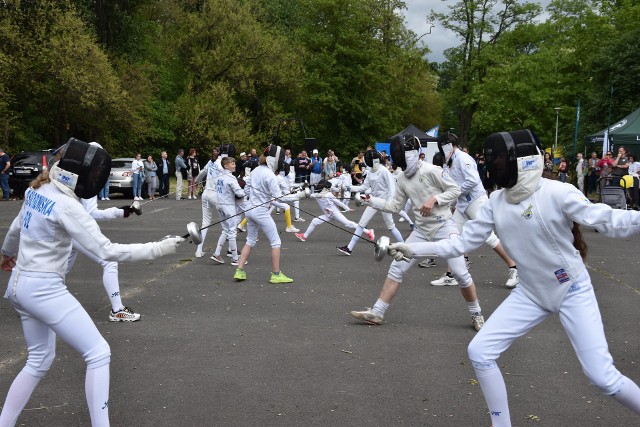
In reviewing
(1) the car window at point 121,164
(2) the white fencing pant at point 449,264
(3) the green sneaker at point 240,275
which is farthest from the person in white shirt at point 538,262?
(1) the car window at point 121,164

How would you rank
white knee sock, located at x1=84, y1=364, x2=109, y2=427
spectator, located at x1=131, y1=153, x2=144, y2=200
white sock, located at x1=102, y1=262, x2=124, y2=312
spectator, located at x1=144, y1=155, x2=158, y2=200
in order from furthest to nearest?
spectator, located at x1=144, y1=155, x2=158, y2=200 < spectator, located at x1=131, y1=153, x2=144, y2=200 < white sock, located at x1=102, y1=262, x2=124, y2=312 < white knee sock, located at x1=84, y1=364, x2=109, y2=427

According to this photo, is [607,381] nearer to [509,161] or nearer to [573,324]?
[573,324]

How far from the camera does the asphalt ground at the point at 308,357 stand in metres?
5.39

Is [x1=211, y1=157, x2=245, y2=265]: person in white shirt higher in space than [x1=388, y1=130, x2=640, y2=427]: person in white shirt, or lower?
lower

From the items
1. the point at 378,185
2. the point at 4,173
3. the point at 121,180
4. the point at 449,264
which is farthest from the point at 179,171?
the point at 449,264

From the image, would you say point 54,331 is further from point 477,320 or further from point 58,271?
point 477,320

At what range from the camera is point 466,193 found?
1073 centimetres

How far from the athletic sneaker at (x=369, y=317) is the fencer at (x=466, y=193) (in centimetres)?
274

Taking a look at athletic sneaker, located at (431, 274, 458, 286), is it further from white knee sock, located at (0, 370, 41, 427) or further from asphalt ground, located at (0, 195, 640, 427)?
white knee sock, located at (0, 370, 41, 427)

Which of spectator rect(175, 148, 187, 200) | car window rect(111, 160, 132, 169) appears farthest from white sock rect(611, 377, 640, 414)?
car window rect(111, 160, 132, 169)

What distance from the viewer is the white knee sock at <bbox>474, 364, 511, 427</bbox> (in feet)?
15.3

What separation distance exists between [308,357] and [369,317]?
148 centimetres

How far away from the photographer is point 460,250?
16.3 ft

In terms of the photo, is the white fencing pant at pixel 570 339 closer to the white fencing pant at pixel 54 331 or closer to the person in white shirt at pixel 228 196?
the white fencing pant at pixel 54 331
